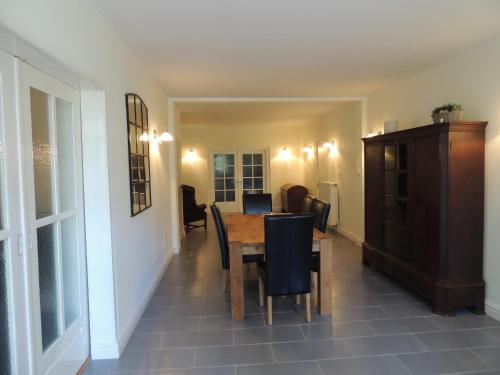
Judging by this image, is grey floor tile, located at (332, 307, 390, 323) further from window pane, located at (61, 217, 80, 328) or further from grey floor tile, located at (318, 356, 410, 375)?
window pane, located at (61, 217, 80, 328)

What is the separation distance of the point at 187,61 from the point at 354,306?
2.85 metres

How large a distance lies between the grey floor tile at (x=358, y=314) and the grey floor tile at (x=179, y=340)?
990 mm

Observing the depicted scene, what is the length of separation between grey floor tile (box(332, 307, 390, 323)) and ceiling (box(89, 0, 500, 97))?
7.83 ft

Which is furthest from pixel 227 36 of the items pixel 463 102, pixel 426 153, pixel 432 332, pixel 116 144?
pixel 432 332

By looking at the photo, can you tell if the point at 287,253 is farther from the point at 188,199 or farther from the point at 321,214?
the point at 188,199

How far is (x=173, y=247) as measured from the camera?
533cm

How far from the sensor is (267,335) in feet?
Result: 9.20

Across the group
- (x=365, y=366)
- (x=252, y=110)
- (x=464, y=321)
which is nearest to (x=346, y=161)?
(x=252, y=110)

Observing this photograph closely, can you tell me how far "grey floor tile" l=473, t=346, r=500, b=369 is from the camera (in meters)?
2.36

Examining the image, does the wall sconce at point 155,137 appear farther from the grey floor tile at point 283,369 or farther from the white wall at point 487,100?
the white wall at point 487,100

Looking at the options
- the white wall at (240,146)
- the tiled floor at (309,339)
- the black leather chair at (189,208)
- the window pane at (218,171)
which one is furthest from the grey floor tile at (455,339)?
the window pane at (218,171)

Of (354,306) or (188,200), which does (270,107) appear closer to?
(188,200)

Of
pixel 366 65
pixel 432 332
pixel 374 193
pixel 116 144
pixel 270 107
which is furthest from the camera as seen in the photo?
pixel 270 107

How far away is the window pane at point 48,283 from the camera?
1.88 meters
